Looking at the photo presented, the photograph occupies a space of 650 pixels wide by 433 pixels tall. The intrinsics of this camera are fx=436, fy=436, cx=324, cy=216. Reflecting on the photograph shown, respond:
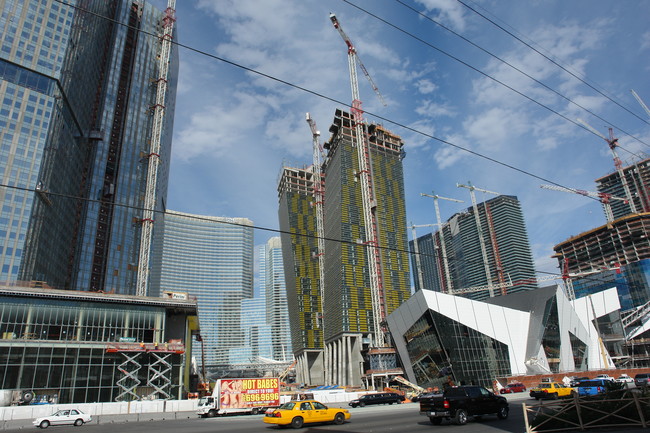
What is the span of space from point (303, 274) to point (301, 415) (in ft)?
477

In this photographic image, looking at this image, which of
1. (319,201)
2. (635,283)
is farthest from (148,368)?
(635,283)

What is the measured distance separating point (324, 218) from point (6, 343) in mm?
130918

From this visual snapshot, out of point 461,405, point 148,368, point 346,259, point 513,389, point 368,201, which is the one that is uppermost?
point 368,201

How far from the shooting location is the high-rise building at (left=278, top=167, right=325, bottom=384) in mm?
159250

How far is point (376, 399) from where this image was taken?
46.4 metres

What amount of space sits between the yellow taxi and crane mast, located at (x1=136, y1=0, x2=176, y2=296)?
106 m

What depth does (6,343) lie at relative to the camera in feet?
171

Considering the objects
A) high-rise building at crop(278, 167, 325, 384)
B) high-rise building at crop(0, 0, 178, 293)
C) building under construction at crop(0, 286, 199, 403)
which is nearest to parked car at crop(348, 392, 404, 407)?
building under construction at crop(0, 286, 199, 403)

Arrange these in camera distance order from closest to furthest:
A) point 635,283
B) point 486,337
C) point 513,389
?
point 513,389
point 486,337
point 635,283

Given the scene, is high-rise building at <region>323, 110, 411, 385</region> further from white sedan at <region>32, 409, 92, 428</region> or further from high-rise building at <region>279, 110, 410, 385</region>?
white sedan at <region>32, 409, 92, 428</region>

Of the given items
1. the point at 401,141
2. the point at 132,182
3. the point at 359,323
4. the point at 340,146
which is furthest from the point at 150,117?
the point at 359,323

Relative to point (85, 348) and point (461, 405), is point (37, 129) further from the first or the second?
point (461, 405)

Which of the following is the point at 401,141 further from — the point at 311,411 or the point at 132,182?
the point at 311,411

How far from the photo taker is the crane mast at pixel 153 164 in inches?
4820
